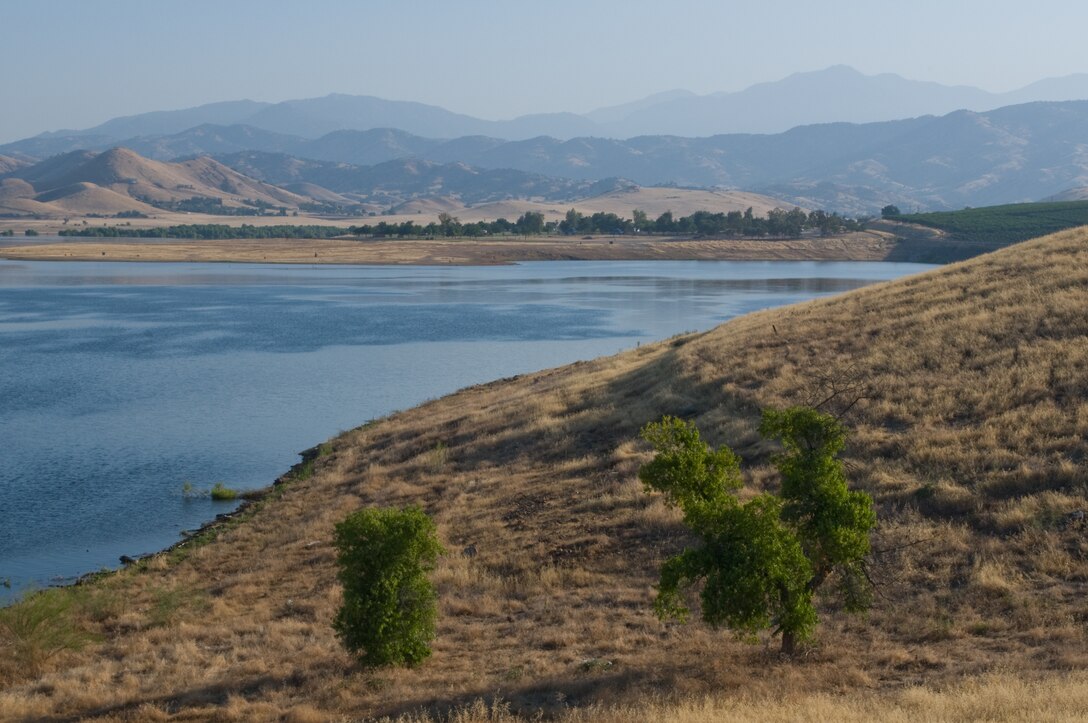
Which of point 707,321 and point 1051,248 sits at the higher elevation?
point 1051,248

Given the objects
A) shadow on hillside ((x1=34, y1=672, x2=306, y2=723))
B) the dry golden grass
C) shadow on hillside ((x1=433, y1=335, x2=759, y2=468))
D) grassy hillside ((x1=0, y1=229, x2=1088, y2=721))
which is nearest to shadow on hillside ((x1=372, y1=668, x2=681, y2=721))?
grassy hillside ((x1=0, y1=229, x2=1088, y2=721))

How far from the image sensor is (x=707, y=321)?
78.1 meters

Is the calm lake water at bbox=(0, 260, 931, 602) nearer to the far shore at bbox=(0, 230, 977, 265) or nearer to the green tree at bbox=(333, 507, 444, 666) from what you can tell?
the green tree at bbox=(333, 507, 444, 666)

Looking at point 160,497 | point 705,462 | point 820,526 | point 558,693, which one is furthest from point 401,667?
point 160,497

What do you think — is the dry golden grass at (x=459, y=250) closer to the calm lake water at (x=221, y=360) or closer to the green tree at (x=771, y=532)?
the calm lake water at (x=221, y=360)

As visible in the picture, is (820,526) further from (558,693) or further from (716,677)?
(558,693)

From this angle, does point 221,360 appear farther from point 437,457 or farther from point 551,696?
point 551,696

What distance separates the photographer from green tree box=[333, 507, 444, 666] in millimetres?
15680

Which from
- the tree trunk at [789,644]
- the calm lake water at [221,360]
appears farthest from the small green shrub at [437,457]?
the tree trunk at [789,644]

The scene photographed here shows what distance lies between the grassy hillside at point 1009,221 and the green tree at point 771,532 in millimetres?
151546

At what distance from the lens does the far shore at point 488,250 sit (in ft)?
527

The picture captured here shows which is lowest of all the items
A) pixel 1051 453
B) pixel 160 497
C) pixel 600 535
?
pixel 160 497

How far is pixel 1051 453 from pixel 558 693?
1314cm

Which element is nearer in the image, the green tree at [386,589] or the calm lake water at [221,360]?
the green tree at [386,589]
